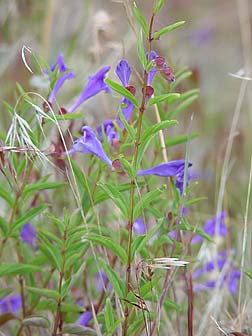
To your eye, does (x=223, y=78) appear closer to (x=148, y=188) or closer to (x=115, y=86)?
(x=148, y=188)

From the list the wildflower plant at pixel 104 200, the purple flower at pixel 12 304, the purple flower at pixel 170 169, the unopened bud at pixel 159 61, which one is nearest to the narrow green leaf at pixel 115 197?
the wildflower plant at pixel 104 200

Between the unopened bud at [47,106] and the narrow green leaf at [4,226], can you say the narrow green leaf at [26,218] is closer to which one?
the narrow green leaf at [4,226]

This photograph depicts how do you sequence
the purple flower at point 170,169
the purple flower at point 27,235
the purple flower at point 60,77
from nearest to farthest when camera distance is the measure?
the purple flower at point 170,169 → the purple flower at point 60,77 → the purple flower at point 27,235

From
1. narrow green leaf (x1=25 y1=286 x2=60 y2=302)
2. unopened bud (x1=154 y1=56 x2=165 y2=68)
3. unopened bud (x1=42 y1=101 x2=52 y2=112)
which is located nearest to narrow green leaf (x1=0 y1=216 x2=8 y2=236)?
narrow green leaf (x1=25 y1=286 x2=60 y2=302)

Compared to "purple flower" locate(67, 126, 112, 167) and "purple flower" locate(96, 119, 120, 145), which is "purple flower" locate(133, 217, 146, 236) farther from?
"purple flower" locate(67, 126, 112, 167)

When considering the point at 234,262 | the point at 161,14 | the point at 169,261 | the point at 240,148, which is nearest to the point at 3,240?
the point at 169,261

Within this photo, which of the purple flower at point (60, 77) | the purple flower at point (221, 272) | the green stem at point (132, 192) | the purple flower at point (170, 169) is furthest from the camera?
the purple flower at point (221, 272)

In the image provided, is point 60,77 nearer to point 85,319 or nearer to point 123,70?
point 123,70

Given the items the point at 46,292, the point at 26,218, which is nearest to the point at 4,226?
the point at 26,218
